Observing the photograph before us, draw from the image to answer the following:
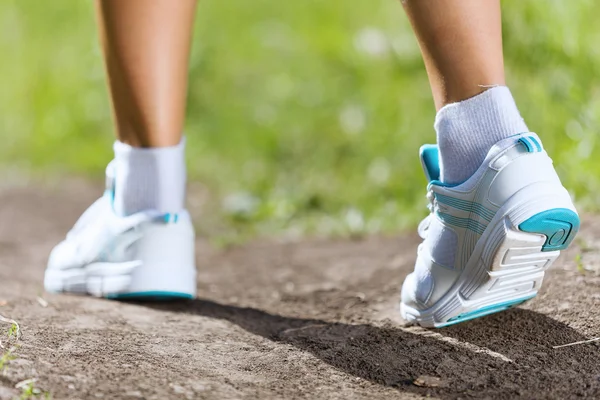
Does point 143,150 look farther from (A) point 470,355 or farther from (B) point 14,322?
(A) point 470,355

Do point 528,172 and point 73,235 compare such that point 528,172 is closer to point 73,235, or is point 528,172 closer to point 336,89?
point 73,235

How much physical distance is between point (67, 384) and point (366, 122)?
2.74 m

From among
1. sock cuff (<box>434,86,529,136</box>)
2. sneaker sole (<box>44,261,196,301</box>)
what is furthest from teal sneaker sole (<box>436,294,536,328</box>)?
sneaker sole (<box>44,261,196,301</box>)

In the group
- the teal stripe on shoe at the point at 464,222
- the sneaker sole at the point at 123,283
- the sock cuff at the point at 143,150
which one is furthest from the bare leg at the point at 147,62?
the teal stripe on shoe at the point at 464,222

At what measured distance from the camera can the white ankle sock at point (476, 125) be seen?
1.40m

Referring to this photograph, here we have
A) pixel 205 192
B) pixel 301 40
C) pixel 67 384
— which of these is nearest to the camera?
pixel 67 384

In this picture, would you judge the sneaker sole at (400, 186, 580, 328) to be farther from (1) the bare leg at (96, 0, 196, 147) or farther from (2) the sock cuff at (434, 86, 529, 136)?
(1) the bare leg at (96, 0, 196, 147)

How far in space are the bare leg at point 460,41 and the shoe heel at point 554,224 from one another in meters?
0.25

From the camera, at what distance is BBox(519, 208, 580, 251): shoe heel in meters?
1.32

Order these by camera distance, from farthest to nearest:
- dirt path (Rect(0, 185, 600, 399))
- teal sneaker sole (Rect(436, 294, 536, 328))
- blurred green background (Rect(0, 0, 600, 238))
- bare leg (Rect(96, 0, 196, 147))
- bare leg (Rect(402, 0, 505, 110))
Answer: blurred green background (Rect(0, 0, 600, 238)), bare leg (Rect(96, 0, 196, 147)), teal sneaker sole (Rect(436, 294, 536, 328)), bare leg (Rect(402, 0, 505, 110)), dirt path (Rect(0, 185, 600, 399))

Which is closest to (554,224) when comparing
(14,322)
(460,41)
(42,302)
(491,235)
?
(491,235)

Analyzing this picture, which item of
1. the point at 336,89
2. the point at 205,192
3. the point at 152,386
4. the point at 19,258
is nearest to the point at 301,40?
the point at 336,89

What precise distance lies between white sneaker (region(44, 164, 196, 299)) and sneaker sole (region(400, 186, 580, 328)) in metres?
0.55

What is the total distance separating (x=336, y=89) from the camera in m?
4.09
